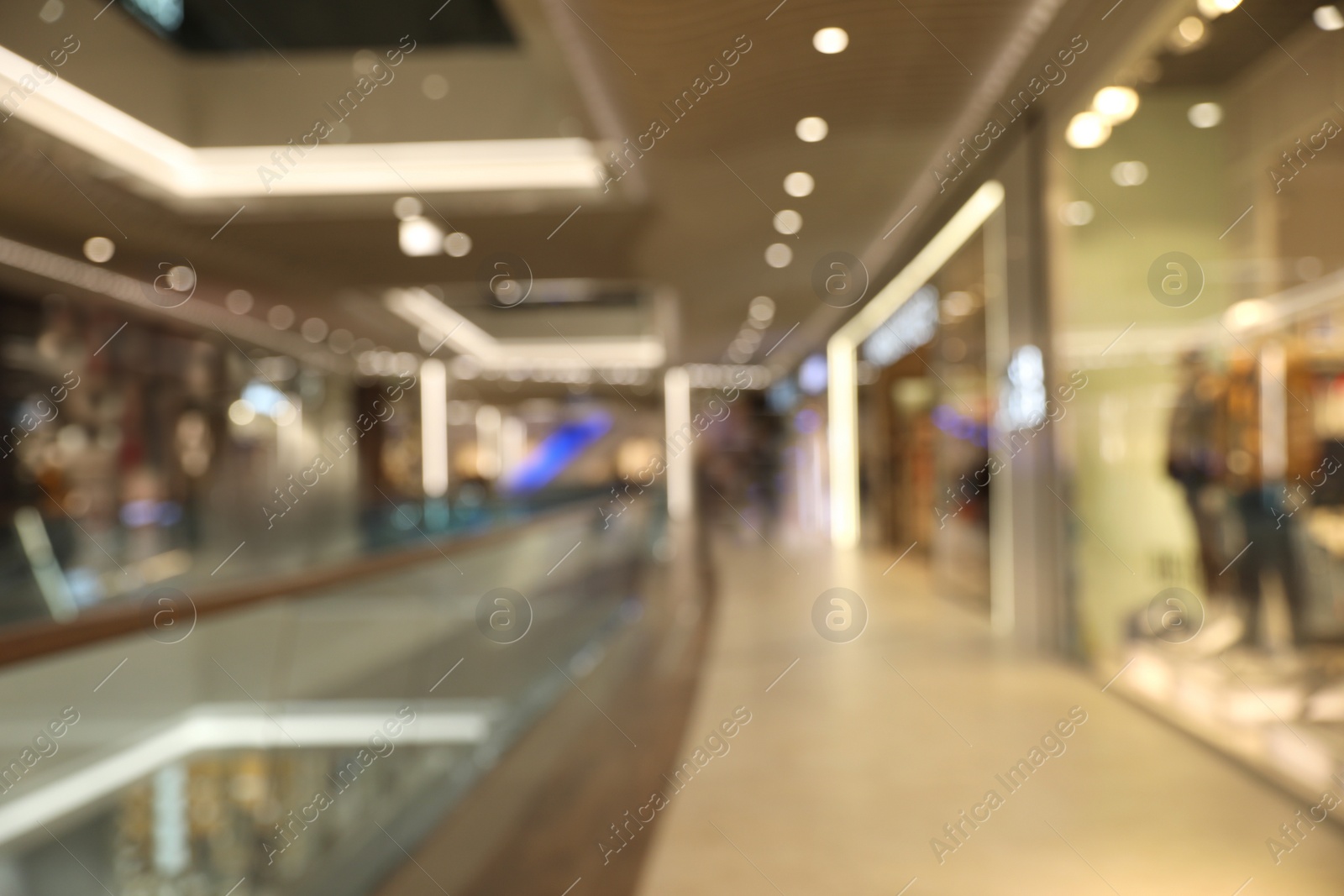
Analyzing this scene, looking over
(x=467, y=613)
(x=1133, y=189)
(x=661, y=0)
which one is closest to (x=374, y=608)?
(x=467, y=613)

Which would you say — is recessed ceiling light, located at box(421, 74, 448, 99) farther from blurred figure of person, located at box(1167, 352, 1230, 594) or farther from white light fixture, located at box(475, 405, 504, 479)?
white light fixture, located at box(475, 405, 504, 479)

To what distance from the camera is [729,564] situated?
11266 mm

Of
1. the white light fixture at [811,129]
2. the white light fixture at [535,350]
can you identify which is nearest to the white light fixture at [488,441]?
the white light fixture at [535,350]

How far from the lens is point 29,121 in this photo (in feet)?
18.3

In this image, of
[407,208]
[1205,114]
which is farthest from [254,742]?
[407,208]

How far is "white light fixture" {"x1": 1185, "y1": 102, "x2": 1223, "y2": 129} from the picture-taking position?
3.56m

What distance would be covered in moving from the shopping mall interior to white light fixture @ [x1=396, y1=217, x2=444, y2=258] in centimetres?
6

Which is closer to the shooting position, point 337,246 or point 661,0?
point 661,0

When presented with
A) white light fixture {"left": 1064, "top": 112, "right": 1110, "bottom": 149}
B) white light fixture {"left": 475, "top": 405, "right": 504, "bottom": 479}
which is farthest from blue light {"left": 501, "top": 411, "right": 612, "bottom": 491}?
white light fixture {"left": 1064, "top": 112, "right": 1110, "bottom": 149}

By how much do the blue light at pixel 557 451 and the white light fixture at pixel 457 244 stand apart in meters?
11.7

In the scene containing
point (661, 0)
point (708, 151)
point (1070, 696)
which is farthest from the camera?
point (708, 151)

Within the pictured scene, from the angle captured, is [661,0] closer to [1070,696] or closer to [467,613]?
[467,613]

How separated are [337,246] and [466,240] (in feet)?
4.51

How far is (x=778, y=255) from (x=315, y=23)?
4851 millimetres
